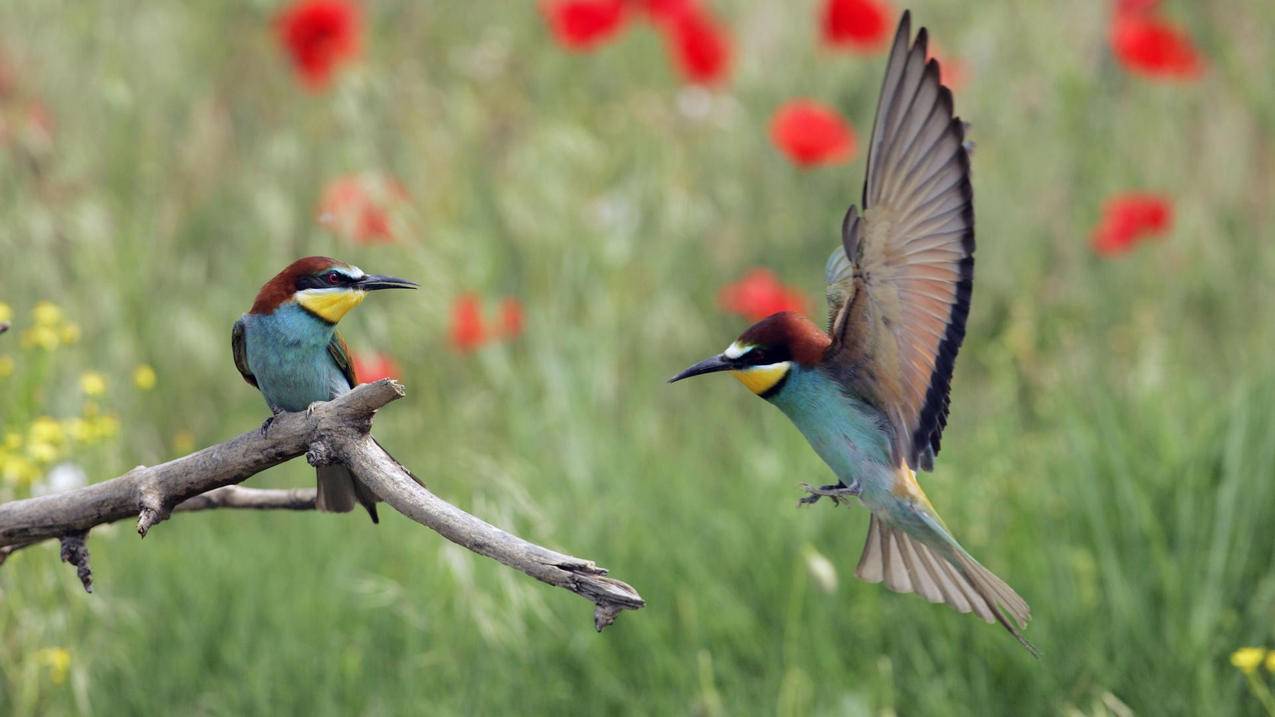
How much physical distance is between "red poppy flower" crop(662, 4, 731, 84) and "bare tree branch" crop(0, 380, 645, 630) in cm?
302

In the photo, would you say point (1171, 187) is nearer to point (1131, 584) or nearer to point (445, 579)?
point (1131, 584)

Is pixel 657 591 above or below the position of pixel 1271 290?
below

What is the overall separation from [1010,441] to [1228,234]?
1.89 meters

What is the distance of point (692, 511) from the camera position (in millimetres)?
3703

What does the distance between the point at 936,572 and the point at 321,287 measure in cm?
82

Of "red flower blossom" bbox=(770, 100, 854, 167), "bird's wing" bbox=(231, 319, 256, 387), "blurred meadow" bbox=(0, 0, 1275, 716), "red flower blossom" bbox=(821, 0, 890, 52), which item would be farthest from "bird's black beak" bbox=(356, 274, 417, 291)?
"red flower blossom" bbox=(821, 0, 890, 52)

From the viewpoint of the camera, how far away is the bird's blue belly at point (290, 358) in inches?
74.0

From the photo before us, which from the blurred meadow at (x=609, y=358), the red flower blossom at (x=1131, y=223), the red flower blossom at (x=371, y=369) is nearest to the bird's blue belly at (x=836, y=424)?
the blurred meadow at (x=609, y=358)

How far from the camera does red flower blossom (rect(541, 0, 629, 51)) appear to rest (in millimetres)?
4551

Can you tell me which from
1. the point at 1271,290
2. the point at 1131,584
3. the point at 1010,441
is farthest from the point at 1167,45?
the point at 1131,584

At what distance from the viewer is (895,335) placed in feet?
5.72

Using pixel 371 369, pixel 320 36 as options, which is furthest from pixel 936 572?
pixel 320 36

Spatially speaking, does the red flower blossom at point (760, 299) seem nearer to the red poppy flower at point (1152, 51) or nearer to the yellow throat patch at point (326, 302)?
the red poppy flower at point (1152, 51)

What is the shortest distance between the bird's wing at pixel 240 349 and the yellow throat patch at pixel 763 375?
65cm
